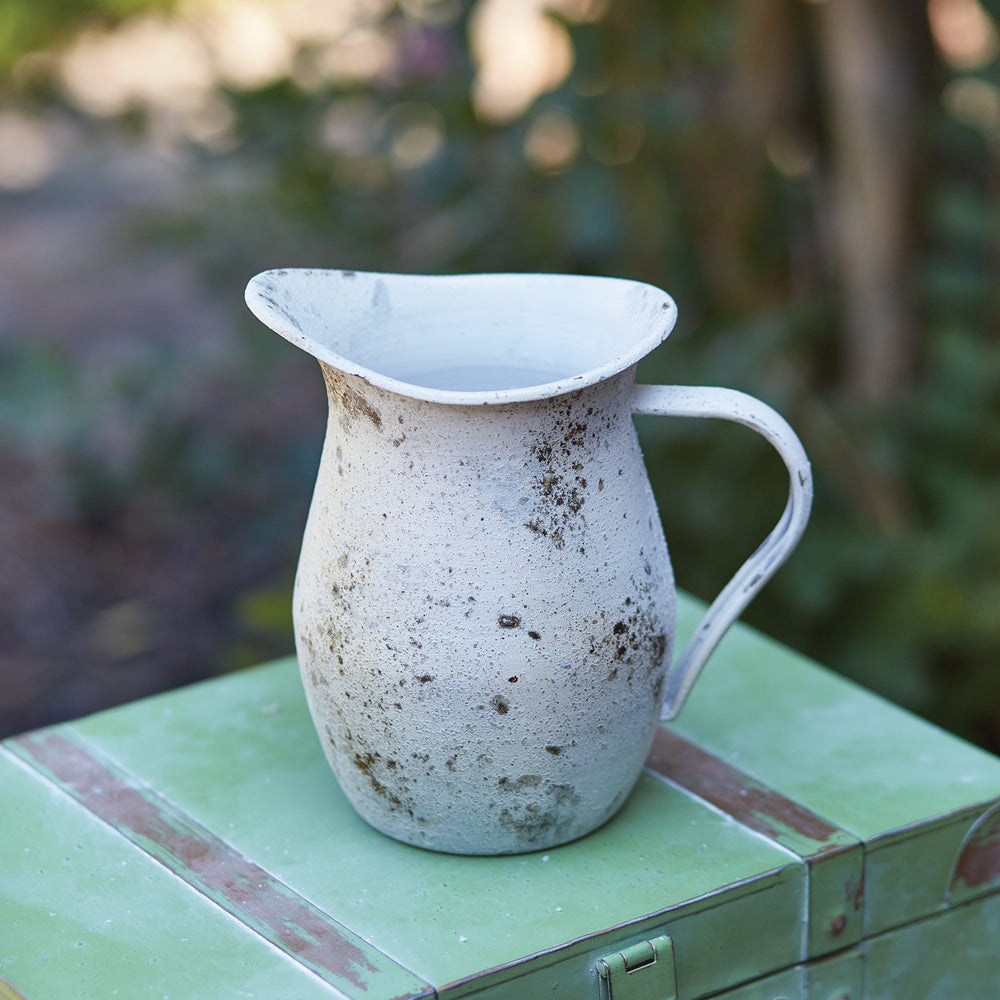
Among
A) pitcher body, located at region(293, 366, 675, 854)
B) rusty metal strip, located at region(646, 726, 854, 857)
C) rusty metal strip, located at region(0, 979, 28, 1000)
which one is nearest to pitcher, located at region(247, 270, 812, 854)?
pitcher body, located at region(293, 366, 675, 854)

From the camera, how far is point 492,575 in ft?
3.23

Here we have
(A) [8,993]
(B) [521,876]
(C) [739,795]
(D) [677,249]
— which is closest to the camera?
(A) [8,993]

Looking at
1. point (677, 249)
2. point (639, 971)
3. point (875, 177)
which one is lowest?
point (639, 971)

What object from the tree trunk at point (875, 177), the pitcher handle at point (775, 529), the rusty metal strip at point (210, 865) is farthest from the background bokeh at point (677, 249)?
the pitcher handle at point (775, 529)

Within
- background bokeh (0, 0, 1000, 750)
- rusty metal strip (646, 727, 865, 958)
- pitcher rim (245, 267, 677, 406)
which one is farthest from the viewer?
background bokeh (0, 0, 1000, 750)

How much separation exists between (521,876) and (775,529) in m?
0.32

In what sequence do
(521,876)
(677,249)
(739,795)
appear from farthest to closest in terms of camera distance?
(677,249) → (739,795) → (521,876)

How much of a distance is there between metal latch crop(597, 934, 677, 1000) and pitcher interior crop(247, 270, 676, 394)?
423mm

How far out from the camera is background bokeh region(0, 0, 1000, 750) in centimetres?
211

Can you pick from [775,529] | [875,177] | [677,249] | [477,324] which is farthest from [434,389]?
[875,177]

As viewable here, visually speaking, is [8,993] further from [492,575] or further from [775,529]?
[775,529]

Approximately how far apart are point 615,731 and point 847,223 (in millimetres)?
1585

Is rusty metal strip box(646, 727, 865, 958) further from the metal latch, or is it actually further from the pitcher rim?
the pitcher rim

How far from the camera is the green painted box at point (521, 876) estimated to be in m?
0.98
